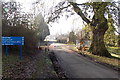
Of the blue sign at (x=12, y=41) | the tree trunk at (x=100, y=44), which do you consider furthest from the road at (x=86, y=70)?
the tree trunk at (x=100, y=44)

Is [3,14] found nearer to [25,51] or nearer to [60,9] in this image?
[25,51]

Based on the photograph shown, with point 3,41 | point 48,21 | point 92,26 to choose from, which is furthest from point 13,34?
point 92,26

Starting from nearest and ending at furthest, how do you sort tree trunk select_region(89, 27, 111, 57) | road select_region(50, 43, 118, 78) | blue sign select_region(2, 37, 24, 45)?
road select_region(50, 43, 118, 78) → blue sign select_region(2, 37, 24, 45) → tree trunk select_region(89, 27, 111, 57)

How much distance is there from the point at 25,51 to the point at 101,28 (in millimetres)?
9288

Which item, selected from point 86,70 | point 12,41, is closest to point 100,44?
point 86,70

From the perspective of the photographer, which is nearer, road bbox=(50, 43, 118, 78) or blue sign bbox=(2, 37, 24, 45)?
road bbox=(50, 43, 118, 78)

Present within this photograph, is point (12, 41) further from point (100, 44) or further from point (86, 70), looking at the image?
point (100, 44)

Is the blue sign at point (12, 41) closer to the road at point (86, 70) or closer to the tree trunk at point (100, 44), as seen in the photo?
the road at point (86, 70)

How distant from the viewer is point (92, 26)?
13.8 meters

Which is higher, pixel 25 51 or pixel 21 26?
pixel 21 26

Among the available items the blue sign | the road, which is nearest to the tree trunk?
the road

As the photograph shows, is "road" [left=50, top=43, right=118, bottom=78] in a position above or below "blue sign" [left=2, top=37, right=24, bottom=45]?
below

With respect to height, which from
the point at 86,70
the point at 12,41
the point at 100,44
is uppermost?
the point at 12,41

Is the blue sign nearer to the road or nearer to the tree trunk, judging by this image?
the road
